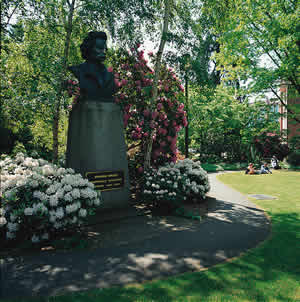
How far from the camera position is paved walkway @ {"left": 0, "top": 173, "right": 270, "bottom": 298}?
342cm

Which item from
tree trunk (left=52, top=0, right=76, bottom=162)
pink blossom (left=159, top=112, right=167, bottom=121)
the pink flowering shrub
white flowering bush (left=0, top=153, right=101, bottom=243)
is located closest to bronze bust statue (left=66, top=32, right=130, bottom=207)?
white flowering bush (left=0, top=153, right=101, bottom=243)

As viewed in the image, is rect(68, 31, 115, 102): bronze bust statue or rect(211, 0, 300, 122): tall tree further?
rect(211, 0, 300, 122): tall tree

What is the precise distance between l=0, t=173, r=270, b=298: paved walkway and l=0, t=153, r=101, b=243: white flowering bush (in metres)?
0.53

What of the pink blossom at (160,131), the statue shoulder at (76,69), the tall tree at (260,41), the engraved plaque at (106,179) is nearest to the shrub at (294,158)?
the tall tree at (260,41)

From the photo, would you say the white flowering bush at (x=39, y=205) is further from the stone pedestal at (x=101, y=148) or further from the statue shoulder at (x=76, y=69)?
the statue shoulder at (x=76, y=69)

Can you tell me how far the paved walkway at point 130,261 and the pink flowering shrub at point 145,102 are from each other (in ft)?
17.3

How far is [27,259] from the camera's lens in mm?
4176

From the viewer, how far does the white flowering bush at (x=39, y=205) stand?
4.45 metres

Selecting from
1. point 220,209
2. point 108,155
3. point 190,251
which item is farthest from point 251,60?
point 190,251

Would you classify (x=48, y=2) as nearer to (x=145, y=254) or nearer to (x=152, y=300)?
(x=145, y=254)

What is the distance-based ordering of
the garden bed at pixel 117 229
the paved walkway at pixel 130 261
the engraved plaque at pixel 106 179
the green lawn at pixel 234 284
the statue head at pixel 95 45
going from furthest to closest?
the statue head at pixel 95 45, the engraved plaque at pixel 106 179, the garden bed at pixel 117 229, the paved walkway at pixel 130 261, the green lawn at pixel 234 284

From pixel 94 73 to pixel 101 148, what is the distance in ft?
7.18

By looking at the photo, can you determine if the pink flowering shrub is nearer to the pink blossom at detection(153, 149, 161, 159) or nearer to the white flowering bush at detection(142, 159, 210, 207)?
the pink blossom at detection(153, 149, 161, 159)

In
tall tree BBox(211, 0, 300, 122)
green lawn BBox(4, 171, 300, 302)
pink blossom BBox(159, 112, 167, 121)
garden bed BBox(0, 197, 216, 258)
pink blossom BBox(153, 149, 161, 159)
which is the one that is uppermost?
tall tree BBox(211, 0, 300, 122)
